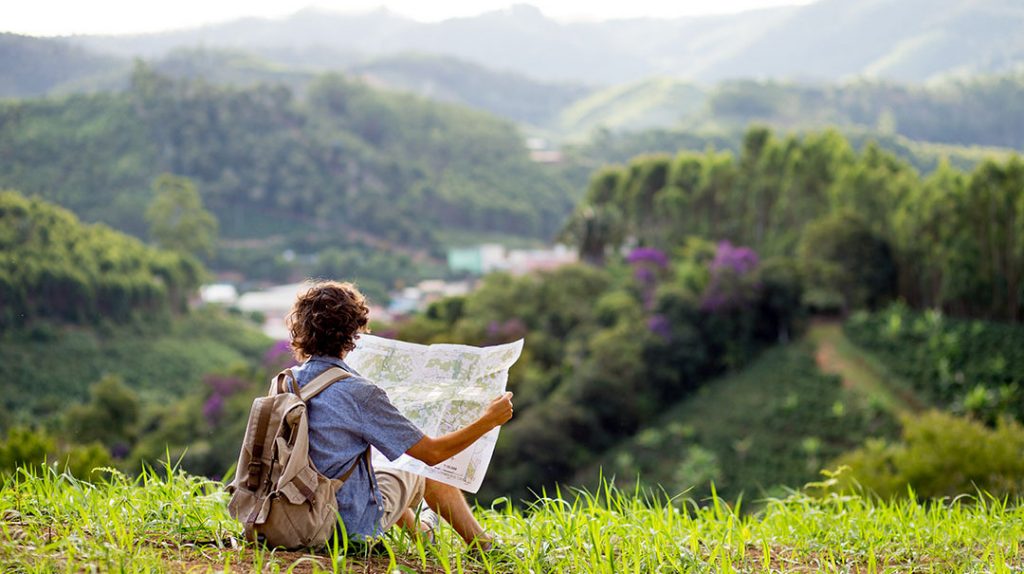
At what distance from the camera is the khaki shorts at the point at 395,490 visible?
2.32 metres

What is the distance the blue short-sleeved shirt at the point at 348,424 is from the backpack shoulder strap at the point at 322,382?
1 cm

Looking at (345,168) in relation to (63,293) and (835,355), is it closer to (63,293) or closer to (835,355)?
(63,293)

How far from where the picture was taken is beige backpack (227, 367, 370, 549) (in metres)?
2.11

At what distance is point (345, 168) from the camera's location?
52969 mm

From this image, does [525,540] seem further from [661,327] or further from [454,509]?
[661,327]

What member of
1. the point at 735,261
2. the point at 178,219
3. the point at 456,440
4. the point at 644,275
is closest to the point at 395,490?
the point at 456,440

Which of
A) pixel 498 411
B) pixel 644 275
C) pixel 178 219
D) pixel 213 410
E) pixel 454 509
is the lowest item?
pixel 213 410

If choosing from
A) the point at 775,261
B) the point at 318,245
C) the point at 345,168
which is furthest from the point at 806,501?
the point at 345,168

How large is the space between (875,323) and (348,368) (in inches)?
641

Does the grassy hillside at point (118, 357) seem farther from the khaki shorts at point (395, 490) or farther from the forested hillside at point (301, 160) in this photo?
the khaki shorts at point (395, 490)

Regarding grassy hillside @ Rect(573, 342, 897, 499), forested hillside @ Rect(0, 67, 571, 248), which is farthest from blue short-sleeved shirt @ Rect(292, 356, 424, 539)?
forested hillside @ Rect(0, 67, 571, 248)

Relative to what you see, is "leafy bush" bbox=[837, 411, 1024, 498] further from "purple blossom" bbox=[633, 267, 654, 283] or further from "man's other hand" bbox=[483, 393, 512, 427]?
"purple blossom" bbox=[633, 267, 654, 283]

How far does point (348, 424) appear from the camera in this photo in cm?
214

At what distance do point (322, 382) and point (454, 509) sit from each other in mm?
475
